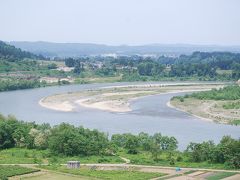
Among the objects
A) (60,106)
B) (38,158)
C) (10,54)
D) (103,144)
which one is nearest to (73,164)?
(38,158)

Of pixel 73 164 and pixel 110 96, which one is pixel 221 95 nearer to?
pixel 110 96

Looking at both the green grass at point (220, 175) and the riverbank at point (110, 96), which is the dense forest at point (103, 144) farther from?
the riverbank at point (110, 96)

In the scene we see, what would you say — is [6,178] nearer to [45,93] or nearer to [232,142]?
[232,142]

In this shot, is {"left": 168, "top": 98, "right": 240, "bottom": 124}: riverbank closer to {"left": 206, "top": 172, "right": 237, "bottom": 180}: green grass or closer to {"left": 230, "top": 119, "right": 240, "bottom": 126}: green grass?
{"left": 230, "top": 119, "right": 240, "bottom": 126}: green grass

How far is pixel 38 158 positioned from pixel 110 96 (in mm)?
32023

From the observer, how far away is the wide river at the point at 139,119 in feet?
136

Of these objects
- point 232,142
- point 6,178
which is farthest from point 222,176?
point 6,178

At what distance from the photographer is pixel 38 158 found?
32406 mm

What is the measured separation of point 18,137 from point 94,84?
148 ft

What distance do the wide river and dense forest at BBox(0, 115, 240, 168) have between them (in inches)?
139

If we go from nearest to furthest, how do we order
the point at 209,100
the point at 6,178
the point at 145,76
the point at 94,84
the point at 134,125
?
the point at 6,178
the point at 134,125
the point at 209,100
the point at 94,84
the point at 145,76

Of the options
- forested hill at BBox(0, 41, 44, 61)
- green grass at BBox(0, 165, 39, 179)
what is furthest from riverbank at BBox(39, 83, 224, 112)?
forested hill at BBox(0, 41, 44, 61)

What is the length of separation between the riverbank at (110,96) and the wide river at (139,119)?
4.41 feet

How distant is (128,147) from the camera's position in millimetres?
34375
